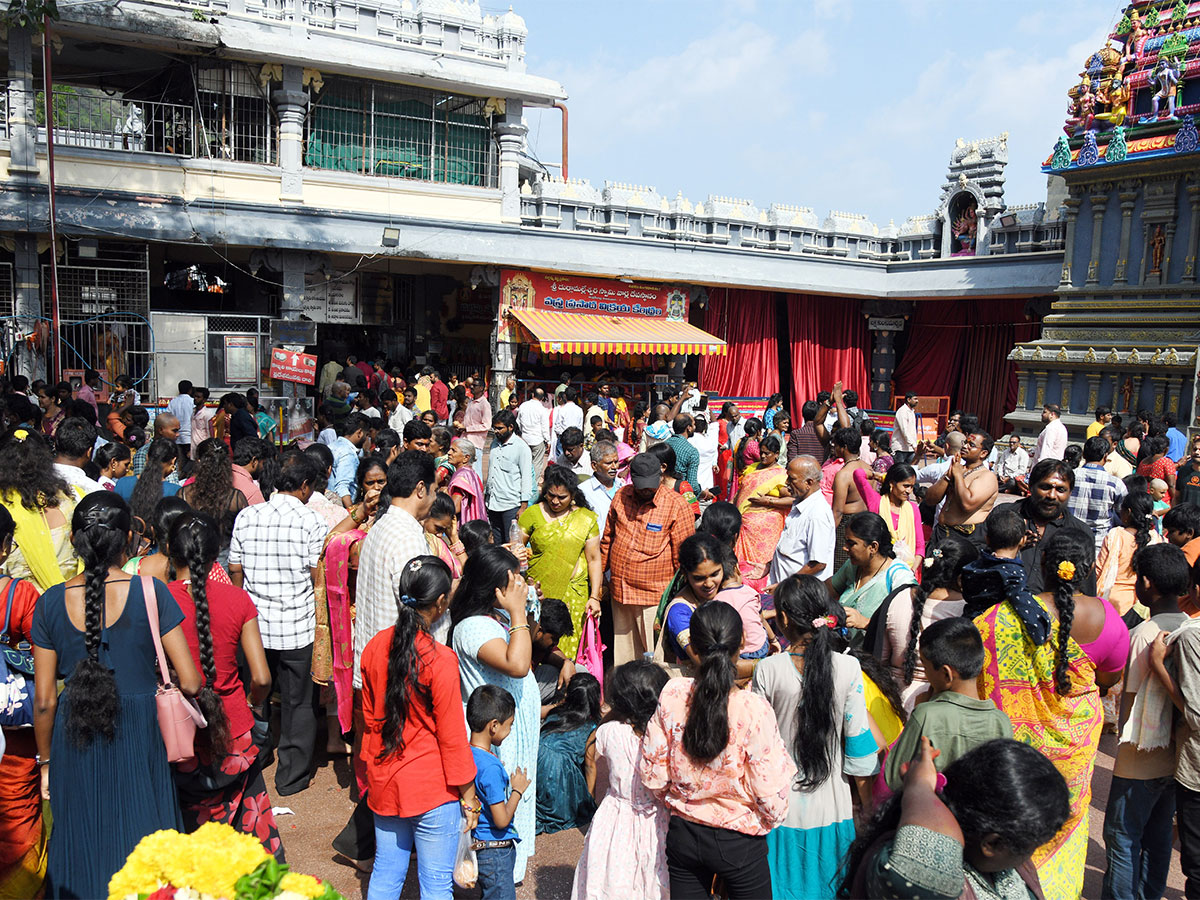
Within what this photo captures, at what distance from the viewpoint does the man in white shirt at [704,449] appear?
961 cm

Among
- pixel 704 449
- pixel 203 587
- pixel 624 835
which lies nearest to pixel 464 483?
pixel 203 587

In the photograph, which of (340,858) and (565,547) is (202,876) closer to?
(340,858)

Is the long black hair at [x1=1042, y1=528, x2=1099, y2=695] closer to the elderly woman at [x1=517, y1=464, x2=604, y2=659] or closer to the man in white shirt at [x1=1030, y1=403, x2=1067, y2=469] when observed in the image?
the elderly woman at [x1=517, y1=464, x2=604, y2=659]

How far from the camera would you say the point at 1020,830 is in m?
2.13

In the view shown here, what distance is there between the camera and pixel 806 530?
17.5 ft

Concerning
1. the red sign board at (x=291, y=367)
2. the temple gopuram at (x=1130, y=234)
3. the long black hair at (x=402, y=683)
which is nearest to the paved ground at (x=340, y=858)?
the long black hair at (x=402, y=683)

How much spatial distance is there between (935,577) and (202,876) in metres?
3.04

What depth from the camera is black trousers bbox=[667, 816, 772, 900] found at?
2807 mm

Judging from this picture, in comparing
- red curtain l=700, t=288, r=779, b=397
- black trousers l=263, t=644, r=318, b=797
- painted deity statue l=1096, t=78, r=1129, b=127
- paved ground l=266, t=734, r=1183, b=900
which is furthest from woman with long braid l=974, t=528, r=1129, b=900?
red curtain l=700, t=288, r=779, b=397

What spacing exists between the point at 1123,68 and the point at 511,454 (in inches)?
564

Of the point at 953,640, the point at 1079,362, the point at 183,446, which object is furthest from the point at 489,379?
the point at 953,640

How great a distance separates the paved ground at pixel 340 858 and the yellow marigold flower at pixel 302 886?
168 centimetres

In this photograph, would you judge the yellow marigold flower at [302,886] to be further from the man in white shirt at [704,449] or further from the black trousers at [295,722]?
the man in white shirt at [704,449]

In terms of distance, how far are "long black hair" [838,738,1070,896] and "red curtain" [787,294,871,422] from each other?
1803cm
